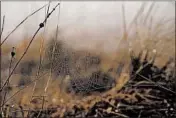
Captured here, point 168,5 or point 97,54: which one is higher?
point 168,5

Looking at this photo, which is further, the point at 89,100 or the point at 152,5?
the point at 152,5

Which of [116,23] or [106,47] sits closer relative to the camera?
[106,47]

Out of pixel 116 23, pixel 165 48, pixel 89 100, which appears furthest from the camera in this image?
pixel 116 23

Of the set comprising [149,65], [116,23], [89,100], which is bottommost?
[89,100]

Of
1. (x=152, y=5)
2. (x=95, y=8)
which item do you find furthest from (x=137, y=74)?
(x=95, y=8)

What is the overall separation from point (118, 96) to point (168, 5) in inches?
18.2

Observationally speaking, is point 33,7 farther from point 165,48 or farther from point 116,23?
point 165,48

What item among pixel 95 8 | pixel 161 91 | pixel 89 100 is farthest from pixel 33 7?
pixel 161 91

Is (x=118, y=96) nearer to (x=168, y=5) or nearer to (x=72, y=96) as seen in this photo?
(x=72, y=96)

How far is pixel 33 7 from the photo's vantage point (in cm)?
161

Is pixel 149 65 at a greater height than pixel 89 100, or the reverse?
pixel 149 65

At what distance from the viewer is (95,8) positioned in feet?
5.87

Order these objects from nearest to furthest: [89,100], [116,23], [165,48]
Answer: [89,100] → [165,48] → [116,23]

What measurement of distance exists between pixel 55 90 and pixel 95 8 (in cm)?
46
